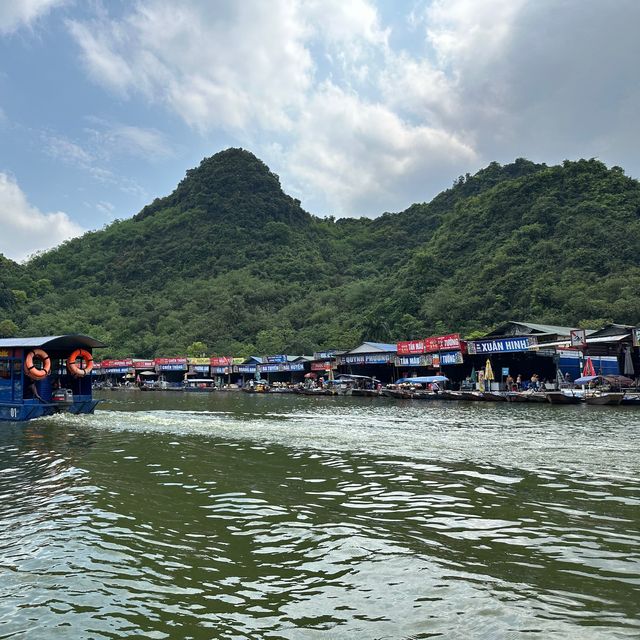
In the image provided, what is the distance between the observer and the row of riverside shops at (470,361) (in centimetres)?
2964

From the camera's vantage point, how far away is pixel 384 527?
6.61m

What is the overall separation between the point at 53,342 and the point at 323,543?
17.0 metres

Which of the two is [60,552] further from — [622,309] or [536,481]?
→ [622,309]

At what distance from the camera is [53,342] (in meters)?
19.7

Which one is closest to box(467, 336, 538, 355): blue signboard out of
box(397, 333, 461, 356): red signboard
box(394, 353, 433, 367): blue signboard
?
box(397, 333, 461, 356): red signboard

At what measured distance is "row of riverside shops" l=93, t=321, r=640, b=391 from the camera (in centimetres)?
2964

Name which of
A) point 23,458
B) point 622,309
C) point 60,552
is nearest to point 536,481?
point 60,552

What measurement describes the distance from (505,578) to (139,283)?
9552 cm

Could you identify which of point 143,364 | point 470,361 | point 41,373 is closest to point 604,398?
point 470,361

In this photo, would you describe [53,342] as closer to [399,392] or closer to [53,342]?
[53,342]

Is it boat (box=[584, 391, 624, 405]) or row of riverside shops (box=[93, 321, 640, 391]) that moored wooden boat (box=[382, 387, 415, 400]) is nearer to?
row of riverside shops (box=[93, 321, 640, 391])

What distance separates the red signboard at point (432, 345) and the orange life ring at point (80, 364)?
22996 millimetres

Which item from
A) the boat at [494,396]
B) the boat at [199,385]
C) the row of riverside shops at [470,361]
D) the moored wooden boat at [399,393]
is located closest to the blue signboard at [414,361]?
the row of riverside shops at [470,361]

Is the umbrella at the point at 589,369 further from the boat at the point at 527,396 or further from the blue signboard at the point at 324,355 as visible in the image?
the blue signboard at the point at 324,355
